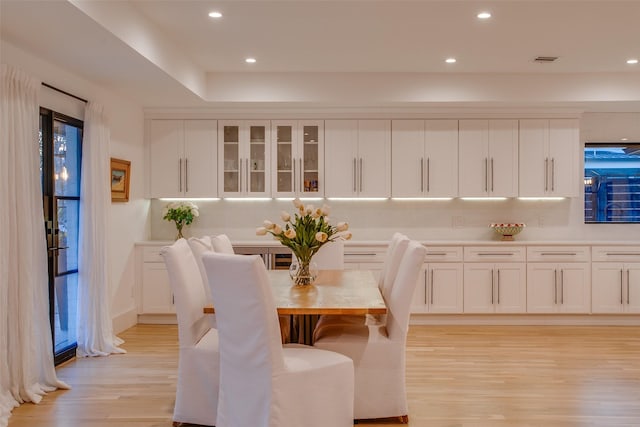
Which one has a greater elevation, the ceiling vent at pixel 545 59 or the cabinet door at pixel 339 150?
the ceiling vent at pixel 545 59

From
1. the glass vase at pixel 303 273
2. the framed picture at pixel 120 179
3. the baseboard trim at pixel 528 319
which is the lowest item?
the baseboard trim at pixel 528 319

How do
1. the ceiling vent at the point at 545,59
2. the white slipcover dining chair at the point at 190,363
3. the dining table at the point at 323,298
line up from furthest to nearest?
the ceiling vent at the point at 545,59 → the white slipcover dining chair at the point at 190,363 → the dining table at the point at 323,298

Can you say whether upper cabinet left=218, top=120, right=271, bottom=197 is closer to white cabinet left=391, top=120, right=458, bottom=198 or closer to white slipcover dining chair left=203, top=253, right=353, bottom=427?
white cabinet left=391, top=120, right=458, bottom=198

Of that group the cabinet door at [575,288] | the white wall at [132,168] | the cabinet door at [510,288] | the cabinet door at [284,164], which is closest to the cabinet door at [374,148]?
the cabinet door at [284,164]

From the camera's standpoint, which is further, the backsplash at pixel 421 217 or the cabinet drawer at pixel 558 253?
the backsplash at pixel 421 217

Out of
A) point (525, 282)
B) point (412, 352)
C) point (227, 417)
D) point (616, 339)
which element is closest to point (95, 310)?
point (227, 417)

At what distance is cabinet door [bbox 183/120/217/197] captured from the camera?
6.26 metres

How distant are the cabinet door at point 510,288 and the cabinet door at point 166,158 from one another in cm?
366

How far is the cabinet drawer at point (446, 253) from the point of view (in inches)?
234

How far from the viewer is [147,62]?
4207mm

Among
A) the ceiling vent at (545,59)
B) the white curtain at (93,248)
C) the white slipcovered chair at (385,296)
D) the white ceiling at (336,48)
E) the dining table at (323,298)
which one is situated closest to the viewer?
the dining table at (323,298)

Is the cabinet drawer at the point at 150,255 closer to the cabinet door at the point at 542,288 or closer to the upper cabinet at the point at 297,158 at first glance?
the upper cabinet at the point at 297,158

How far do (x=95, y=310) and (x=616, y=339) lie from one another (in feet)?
15.9

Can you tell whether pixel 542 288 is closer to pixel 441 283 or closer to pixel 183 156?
pixel 441 283
